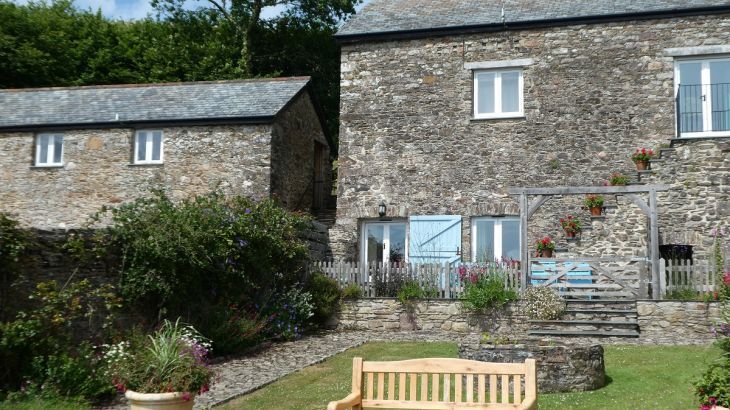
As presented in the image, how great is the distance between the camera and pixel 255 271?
14297 mm

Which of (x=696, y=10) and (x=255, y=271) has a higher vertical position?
(x=696, y=10)

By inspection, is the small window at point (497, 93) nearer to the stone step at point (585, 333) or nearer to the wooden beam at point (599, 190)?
the wooden beam at point (599, 190)

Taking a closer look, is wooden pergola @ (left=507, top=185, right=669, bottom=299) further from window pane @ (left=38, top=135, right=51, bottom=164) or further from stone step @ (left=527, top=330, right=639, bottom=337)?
window pane @ (left=38, top=135, right=51, bottom=164)

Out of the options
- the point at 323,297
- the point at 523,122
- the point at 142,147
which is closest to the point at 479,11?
the point at 523,122

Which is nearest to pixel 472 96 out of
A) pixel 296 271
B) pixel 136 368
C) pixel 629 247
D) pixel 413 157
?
pixel 413 157

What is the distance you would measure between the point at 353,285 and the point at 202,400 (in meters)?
7.32

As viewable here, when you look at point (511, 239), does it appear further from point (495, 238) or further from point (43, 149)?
point (43, 149)

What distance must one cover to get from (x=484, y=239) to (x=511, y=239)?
646 mm

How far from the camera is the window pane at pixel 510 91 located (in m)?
18.5

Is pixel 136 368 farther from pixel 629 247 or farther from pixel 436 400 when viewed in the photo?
pixel 629 247

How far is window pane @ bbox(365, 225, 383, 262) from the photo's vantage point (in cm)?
1908

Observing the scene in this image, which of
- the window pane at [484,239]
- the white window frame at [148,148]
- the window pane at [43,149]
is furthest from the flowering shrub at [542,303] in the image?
the window pane at [43,149]

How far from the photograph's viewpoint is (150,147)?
66.0ft

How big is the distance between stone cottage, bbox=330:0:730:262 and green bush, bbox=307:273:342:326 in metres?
2.78
